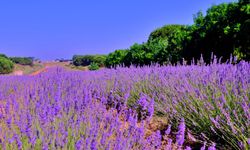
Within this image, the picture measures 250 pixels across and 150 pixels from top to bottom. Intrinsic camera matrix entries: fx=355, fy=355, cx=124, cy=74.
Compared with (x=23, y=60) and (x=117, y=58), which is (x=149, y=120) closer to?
(x=117, y=58)

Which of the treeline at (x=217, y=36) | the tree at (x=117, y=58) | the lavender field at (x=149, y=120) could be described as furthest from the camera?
the tree at (x=117, y=58)

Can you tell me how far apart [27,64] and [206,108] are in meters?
30.4

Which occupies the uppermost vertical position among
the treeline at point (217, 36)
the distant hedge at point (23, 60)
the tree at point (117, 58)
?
the treeline at point (217, 36)

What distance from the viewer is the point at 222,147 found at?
2342mm

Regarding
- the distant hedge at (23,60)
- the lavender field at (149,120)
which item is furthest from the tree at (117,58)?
the distant hedge at (23,60)

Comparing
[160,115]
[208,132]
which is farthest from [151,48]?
[208,132]

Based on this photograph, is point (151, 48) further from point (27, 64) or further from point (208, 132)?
point (27, 64)

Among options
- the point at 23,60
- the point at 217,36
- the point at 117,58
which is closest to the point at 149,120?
the point at 217,36

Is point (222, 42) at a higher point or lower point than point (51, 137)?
higher

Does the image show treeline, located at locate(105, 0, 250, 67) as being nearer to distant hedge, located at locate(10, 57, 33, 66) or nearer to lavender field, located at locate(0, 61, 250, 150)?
lavender field, located at locate(0, 61, 250, 150)

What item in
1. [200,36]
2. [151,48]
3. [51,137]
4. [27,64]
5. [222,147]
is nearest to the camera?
[51,137]

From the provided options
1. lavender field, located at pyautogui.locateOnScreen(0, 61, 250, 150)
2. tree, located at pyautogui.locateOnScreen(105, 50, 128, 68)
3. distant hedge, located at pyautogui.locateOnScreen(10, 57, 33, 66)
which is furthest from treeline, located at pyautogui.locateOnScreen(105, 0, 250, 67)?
distant hedge, located at pyautogui.locateOnScreen(10, 57, 33, 66)

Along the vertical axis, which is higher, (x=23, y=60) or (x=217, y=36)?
(x=217, y=36)

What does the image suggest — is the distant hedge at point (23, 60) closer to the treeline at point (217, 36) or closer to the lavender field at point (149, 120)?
the treeline at point (217, 36)
